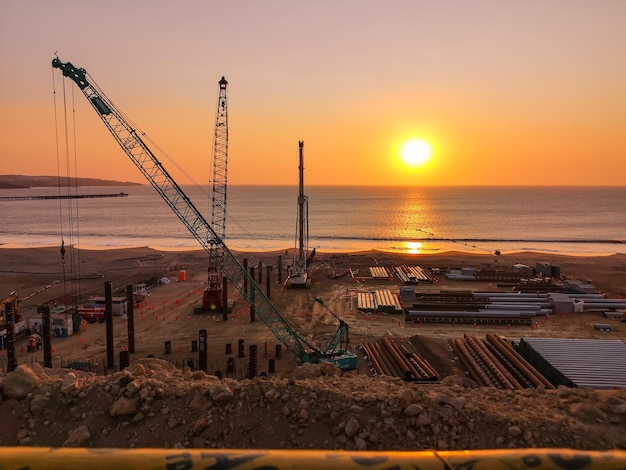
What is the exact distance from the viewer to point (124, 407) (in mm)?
11484

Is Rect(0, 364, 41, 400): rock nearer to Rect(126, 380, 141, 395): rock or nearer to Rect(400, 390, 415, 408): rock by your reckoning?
Rect(126, 380, 141, 395): rock

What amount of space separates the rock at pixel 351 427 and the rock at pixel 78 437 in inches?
248

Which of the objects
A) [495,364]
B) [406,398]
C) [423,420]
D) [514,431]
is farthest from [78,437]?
[495,364]

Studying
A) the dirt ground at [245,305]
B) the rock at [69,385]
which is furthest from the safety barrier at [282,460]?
the dirt ground at [245,305]

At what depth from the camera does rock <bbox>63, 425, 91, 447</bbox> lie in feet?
35.7

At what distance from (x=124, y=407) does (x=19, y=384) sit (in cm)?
326

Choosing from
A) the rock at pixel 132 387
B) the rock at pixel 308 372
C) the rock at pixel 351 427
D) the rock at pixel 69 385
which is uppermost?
the rock at pixel 132 387

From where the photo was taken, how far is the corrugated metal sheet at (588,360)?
20.6 metres

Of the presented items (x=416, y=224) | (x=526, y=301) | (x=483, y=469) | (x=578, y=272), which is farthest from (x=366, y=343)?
(x=416, y=224)

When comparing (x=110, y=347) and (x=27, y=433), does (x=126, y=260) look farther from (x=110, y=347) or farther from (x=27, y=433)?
(x=27, y=433)

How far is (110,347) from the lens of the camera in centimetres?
2686

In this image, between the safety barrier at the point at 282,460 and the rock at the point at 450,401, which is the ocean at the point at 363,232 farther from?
the safety barrier at the point at 282,460

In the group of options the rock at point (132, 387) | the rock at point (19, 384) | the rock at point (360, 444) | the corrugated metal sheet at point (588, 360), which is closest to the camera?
the rock at point (360, 444)

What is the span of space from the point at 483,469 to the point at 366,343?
93.5 feet
